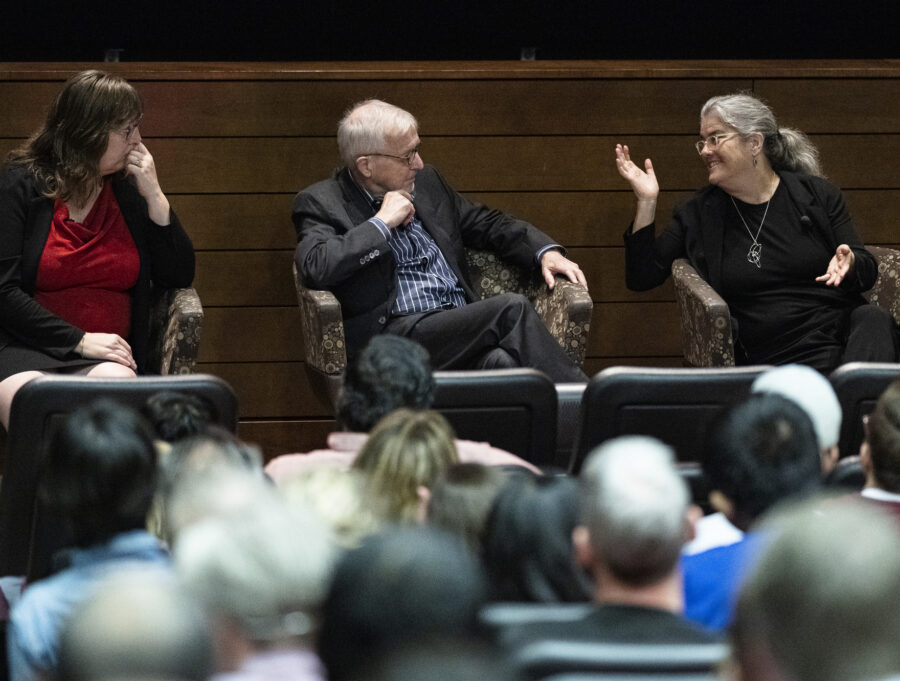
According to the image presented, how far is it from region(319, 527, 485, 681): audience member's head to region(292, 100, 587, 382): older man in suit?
2.56m

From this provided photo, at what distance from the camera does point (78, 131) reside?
3.63 m

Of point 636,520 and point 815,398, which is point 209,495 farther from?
point 815,398

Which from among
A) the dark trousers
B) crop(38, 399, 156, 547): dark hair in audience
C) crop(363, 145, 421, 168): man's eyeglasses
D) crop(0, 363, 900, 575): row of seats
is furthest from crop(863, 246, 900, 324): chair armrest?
crop(38, 399, 156, 547): dark hair in audience

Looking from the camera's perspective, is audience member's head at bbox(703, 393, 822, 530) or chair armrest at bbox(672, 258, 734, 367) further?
chair armrest at bbox(672, 258, 734, 367)

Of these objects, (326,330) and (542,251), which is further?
(542,251)

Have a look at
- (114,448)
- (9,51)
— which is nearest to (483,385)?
(114,448)

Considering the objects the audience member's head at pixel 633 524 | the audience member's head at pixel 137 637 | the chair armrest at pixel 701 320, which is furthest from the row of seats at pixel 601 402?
the audience member's head at pixel 137 637

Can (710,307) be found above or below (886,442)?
above

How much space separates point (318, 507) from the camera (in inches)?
70.1

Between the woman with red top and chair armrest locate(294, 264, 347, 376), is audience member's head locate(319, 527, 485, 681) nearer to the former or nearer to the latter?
the woman with red top

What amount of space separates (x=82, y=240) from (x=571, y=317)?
1391 mm

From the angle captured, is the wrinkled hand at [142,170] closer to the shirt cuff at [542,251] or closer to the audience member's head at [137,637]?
the shirt cuff at [542,251]

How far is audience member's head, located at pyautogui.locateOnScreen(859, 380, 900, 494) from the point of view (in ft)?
6.75

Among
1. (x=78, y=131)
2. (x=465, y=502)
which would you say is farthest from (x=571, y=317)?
(x=465, y=502)
